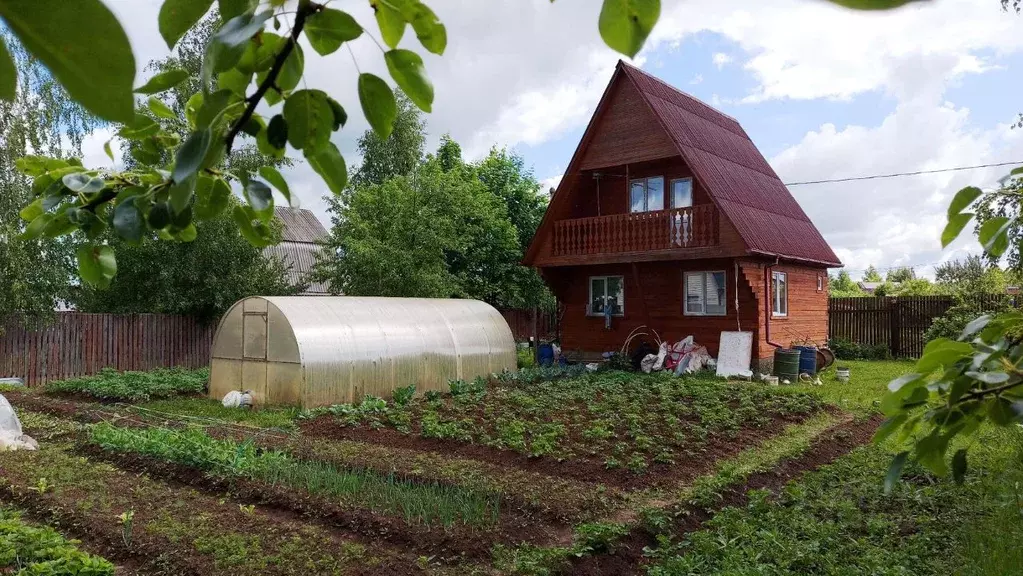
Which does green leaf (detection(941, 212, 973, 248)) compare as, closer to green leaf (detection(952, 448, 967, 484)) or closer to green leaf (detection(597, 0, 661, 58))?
green leaf (detection(952, 448, 967, 484))

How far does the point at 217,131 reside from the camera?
29.9 inches

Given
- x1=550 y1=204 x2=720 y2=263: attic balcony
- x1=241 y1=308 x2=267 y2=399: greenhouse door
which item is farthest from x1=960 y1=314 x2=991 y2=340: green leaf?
x1=550 y1=204 x2=720 y2=263: attic balcony

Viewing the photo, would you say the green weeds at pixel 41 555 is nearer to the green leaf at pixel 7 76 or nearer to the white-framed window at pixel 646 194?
the green leaf at pixel 7 76

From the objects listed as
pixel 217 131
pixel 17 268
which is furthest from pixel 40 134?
pixel 217 131

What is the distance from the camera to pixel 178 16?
712mm

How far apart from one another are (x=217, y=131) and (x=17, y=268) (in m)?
16.6

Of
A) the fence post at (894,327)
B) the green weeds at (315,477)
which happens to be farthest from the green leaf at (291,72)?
the fence post at (894,327)

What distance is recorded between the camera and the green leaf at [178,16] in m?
0.70

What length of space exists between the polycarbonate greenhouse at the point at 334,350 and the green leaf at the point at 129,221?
Result: 1085cm

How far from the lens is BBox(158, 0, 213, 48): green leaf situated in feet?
2.30

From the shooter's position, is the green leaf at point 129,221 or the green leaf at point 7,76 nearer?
the green leaf at point 7,76

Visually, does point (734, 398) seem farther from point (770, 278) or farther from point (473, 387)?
point (770, 278)

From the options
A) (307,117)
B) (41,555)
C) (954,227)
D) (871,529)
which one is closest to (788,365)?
(871,529)

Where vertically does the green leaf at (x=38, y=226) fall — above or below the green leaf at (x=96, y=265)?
above
